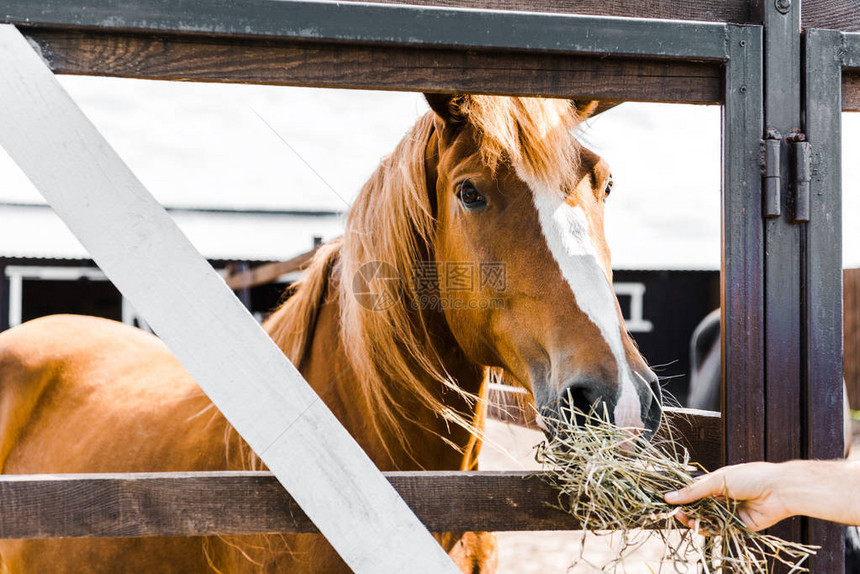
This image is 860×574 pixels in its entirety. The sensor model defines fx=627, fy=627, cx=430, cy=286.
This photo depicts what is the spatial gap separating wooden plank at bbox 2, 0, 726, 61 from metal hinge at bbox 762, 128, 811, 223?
0.19m

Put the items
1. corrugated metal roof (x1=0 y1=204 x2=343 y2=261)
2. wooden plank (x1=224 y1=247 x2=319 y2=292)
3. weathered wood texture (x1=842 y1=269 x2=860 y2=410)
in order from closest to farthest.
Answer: wooden plank (x1=224 y1=247 x2=319 y2=292)
corrugated metal roof (x1=0 y1=204 x2=343 y2=261)
weathered wood texture (x1=842 y1=269 x2=860 y2=410)

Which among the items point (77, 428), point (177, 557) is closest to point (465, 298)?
point (177, 557)

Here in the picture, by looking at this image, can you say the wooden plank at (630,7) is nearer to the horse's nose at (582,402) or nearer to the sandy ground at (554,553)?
the horse's nose at (582,402)

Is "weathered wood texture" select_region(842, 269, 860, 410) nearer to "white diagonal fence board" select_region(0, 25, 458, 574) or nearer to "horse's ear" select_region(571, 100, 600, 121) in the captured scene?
"horse's ear" select_region(571, 100, 600, 121)

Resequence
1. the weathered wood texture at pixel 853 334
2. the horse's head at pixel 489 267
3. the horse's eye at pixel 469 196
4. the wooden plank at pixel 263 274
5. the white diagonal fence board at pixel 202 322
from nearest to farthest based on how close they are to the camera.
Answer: the white diagonal fence board at pixel 202 322 < the horse's head at pixel 489 267 < the horse's eye at pixel 469 196 < the wooden plank at pixel 263 274 < the weathered wood texture at pixel 853 334

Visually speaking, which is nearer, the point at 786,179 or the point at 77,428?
the point at 786,179

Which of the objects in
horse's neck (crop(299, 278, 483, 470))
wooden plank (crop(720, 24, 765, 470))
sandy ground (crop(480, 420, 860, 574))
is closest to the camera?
wooden plank (crop(720, 24, 765, 470))

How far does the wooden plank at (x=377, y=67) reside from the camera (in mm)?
977

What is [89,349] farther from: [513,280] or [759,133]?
[759,133]

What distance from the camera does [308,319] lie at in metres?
1.79

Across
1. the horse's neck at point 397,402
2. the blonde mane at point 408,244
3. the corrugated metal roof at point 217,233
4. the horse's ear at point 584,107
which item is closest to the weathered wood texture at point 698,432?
the horse's neck at point 397,402

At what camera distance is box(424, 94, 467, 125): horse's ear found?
4.85 feet

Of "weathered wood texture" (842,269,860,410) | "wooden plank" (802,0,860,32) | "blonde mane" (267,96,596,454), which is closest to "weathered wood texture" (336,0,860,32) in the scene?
"wooden plank" (802,0,860,32)

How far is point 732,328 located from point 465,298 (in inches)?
23.2
